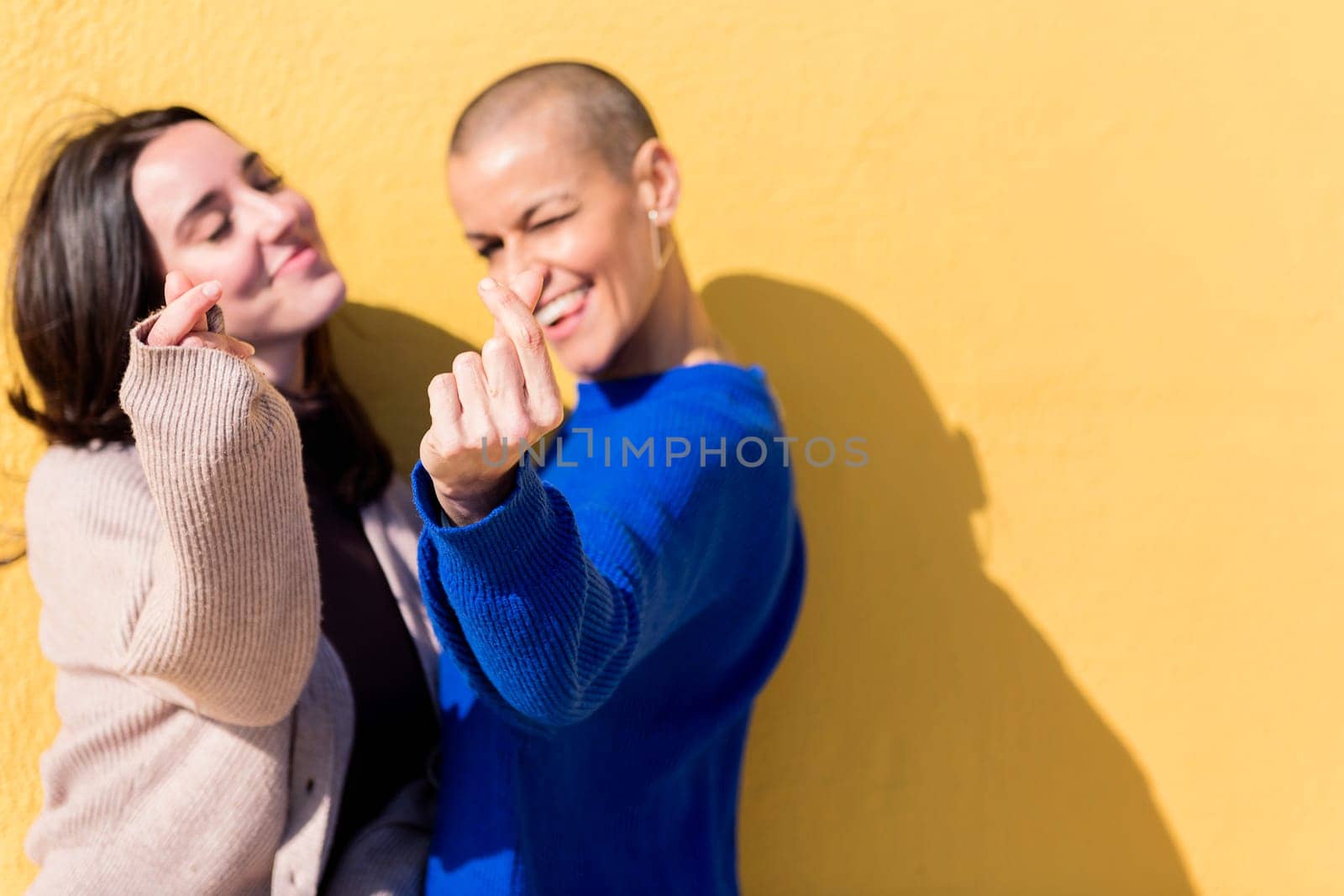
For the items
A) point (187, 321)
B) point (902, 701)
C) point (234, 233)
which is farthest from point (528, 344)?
point (902, 701)

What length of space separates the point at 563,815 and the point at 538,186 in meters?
0.66

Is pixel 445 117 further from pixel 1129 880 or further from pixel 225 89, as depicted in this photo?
pixel 1129 880

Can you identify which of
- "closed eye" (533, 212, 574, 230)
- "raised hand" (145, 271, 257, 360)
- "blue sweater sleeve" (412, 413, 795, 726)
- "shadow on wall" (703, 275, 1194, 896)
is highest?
"closed eye" (533, 212, 574, 230)

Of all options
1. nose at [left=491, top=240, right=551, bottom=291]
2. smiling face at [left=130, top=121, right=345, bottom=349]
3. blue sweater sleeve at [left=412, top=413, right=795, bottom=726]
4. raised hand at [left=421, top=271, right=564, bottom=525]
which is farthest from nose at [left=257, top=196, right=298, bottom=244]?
raised hand at [left=421, top=271, right=564, bottom=525]

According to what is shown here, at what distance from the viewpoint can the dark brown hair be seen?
1197mm

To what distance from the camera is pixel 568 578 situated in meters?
0.75

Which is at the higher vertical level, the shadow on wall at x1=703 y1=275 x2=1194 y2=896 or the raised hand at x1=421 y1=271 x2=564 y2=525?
the raised hand at x1=421 y1=271 x2=564 y2=525

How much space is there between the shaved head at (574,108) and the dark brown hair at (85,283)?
0.37m

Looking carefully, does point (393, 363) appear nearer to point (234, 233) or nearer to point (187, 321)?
point (234, 233)

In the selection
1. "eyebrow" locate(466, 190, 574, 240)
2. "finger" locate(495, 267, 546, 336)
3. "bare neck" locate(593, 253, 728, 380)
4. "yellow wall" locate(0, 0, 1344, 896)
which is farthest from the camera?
"yellow wall" locate(0, 0, 1344, 896)

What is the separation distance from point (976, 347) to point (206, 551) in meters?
1.11

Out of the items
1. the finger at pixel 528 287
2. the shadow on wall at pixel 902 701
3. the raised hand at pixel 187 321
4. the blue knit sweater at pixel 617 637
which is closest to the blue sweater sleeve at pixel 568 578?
the blue knit sweater at pixel 617 637

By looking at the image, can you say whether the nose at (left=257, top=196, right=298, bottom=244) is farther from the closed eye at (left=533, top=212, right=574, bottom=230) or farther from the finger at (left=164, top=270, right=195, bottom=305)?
the finger at (left=164, top=270, right=195, bottom=305)

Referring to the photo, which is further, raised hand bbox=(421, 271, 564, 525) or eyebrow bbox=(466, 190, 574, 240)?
eyebrow bbox=(466, 190, 574, 240)
